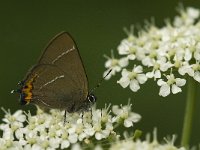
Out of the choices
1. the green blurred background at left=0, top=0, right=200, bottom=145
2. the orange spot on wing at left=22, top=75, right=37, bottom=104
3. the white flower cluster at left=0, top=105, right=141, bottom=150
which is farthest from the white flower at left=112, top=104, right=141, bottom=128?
the green blurred background at left=0, top=0, right=200, bottom=145

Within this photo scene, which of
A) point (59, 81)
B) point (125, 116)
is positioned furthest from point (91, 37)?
point (125, 116)

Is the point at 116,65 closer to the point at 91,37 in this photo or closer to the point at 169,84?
the point at 169,84

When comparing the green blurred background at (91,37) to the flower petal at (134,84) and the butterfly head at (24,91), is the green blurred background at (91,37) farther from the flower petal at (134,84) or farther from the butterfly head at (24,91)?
the butterfly head at (24,91)

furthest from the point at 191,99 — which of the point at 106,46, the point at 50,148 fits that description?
the point at 106,46

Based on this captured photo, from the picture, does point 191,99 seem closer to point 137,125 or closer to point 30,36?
point 137,125

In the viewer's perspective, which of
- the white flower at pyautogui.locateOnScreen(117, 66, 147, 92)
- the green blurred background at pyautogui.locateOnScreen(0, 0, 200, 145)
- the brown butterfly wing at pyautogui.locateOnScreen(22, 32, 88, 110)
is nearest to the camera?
the brown butterfly wing at pyautogui.locateOnScreen(22, 32, 88, 110)

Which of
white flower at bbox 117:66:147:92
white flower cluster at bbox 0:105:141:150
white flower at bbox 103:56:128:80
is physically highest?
white flower at bbox 103:56:128:80

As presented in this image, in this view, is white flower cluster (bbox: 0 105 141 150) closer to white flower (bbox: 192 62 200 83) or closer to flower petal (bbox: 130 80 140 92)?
flower petal (bbox: 130 80 140 92)
